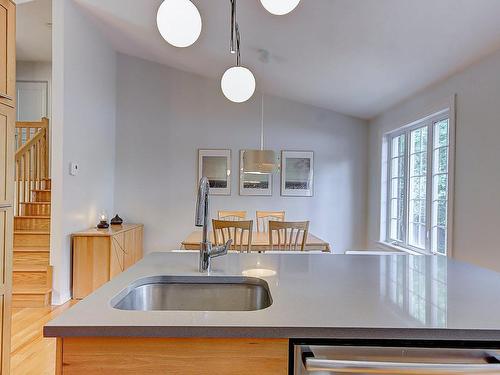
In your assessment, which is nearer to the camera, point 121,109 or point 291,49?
point 291,49

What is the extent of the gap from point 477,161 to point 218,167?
11.0ft

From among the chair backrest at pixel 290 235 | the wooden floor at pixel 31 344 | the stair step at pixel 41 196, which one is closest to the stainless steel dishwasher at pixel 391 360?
the wooden floor at pixel 31 344

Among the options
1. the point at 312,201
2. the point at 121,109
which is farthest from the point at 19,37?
the point at 312,201

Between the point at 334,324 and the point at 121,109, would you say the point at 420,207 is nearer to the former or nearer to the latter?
the point at 334,324

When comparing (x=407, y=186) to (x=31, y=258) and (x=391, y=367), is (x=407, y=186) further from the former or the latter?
(x=31, y=258)

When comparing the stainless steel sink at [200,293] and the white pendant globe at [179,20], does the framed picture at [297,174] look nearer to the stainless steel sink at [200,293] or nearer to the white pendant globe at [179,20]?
the white pendant globe at [179,20]

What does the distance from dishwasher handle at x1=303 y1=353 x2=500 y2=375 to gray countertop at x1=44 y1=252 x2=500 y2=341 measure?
58mm

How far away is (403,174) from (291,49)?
78.5 inches

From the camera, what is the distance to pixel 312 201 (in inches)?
211

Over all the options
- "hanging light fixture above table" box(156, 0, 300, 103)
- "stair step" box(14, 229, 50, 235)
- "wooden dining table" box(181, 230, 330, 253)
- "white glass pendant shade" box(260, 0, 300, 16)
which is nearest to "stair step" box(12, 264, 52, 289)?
"stair step" box(14, 229, 50, 235)

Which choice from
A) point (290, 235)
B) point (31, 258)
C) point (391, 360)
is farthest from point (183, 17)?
point (31, 258)

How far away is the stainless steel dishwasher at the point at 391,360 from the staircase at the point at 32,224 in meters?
3.58

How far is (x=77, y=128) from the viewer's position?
3988 mm

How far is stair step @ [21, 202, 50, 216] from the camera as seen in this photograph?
15.1ft
